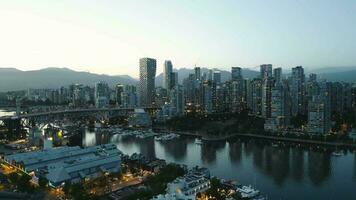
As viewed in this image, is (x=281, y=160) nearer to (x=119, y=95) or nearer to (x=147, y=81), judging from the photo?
(x=147, y=81)

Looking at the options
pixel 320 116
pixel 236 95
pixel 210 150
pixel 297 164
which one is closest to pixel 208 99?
pixel 236 95

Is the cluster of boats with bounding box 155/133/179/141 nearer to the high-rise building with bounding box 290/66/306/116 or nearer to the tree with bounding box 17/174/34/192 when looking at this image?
the high-rise building with bounding box 290/66/306/116

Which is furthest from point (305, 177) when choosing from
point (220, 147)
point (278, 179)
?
point (220, 147)

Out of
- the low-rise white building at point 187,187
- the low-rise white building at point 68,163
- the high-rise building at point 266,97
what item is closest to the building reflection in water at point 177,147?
the low-rise white building at point 68,163

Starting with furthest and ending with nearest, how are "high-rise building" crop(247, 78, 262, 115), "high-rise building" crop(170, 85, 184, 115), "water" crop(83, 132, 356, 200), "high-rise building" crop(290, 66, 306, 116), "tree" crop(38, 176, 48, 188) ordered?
"high-rise building" crop(170, 85, 184, 115) < "high-rise building" crop(247, 78, 262, 115) < "high-rise building" crop(290, 66, 306, 116) < "water" crop(83, 132, 356, 200) < "tree" crop(38, 176, 48, 188)

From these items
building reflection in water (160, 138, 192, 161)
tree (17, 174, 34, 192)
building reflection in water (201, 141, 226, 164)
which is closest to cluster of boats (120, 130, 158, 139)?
building reflection in water (160, 138, 192, 161)

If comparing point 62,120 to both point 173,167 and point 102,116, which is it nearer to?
point 102,116

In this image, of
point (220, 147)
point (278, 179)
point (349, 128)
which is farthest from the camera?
point (349, 128)
